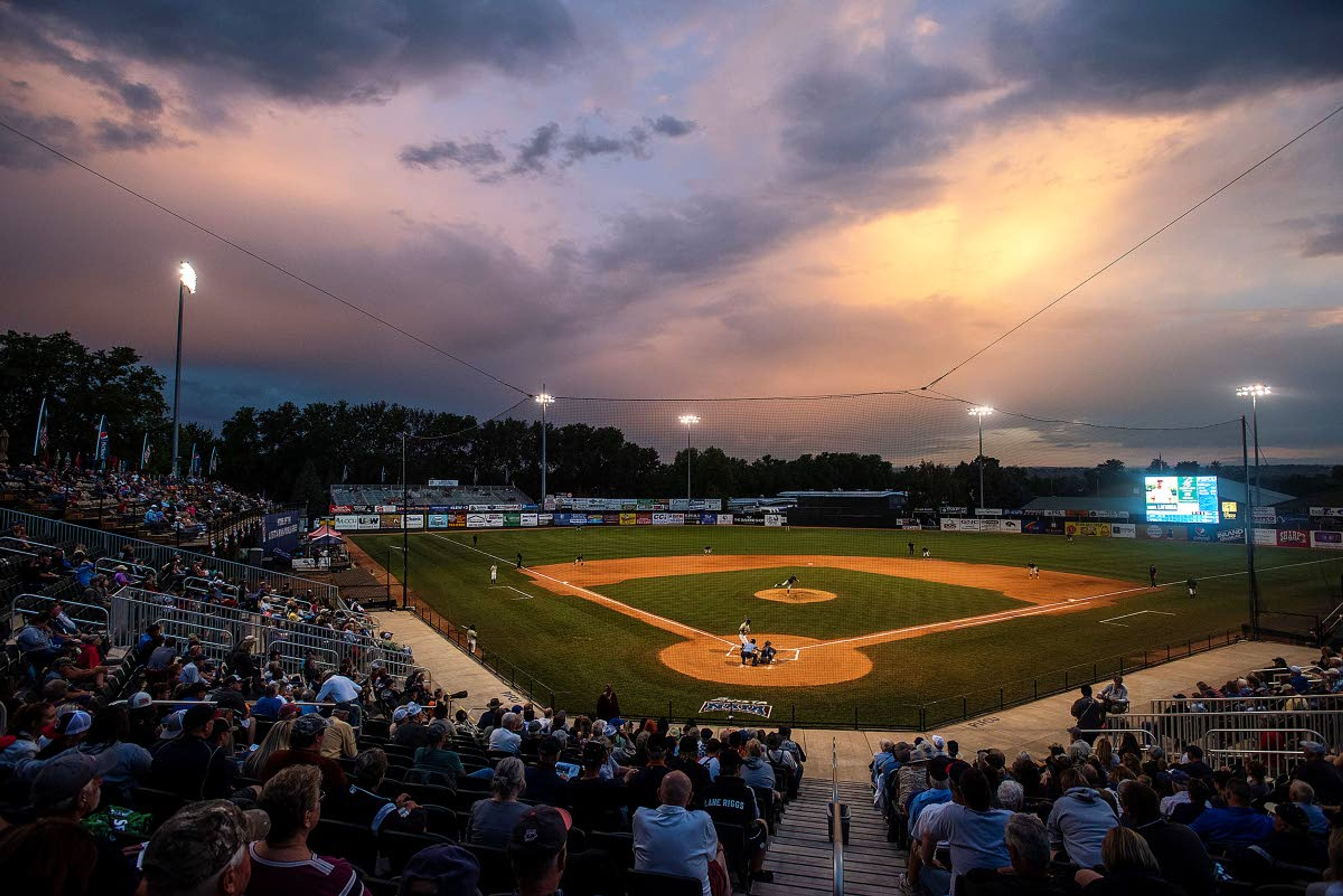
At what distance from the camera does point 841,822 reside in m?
9.69

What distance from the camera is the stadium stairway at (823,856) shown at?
→ 24.2 ft

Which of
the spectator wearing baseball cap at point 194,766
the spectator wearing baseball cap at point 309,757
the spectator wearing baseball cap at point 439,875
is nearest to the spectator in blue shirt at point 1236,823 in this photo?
the spectator wearing baseball cap at point 439,875

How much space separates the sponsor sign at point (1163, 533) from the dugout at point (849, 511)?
2365cm

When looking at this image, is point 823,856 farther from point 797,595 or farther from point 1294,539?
point 1294,539

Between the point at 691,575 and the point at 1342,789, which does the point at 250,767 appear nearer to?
the point at 1342,789

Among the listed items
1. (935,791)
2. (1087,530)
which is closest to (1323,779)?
(935,791)

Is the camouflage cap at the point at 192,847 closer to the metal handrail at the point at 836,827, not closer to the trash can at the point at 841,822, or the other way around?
the metal handrail at the point at 836,827

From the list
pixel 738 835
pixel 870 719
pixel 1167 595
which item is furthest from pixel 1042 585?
pixel 738 835

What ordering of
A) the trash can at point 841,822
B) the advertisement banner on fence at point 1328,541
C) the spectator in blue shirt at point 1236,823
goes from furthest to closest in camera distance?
the advertisement banner on fence at point 1328,541 < the trash can at point 841,822 < the spectator in blue shirt at point 1236,823

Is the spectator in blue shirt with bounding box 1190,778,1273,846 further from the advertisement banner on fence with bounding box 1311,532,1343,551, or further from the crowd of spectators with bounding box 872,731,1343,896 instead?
the advertisement banner on fence with bounding box 1311,532,1343,551

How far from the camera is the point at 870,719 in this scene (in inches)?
754

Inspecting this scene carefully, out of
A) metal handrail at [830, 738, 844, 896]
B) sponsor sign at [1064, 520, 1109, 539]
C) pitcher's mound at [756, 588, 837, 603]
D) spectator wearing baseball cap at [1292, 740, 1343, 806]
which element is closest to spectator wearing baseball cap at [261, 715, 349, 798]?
metal handrail at [830, 738, 844, 896]

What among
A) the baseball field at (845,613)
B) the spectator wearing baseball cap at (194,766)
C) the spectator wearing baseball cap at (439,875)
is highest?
the spectator wearing baseball cap at (439,875)

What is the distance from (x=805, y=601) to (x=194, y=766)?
33413mm
